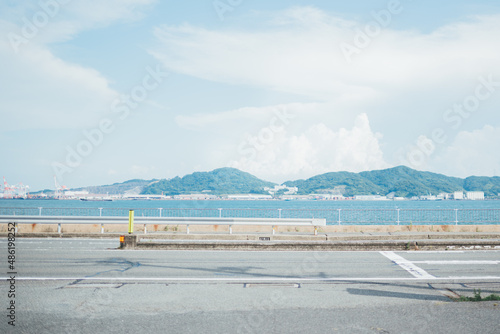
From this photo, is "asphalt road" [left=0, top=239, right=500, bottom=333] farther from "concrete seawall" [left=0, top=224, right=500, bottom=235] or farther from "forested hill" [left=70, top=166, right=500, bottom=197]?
"forested hill" [left=70, top=166, right=500, bottom=197]

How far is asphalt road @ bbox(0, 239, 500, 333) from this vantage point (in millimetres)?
6230

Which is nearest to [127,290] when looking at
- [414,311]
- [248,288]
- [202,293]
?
[202,293]

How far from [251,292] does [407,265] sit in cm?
554

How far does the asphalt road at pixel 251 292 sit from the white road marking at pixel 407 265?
5 cm

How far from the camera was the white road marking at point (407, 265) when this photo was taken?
34.2 feet

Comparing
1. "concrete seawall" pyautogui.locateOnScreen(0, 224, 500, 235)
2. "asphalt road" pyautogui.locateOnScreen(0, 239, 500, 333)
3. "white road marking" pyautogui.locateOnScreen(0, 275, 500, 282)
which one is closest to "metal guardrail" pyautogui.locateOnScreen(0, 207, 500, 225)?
"concrete seawall" pyautogui.locateOnScreen(0, 224, 500, 235)

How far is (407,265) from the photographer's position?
11797 millimetres

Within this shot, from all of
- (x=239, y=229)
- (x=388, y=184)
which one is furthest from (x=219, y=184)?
(x=239, y=229)

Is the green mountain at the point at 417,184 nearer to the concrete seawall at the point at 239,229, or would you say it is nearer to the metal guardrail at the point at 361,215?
the metal guardrail at the point at 361,215

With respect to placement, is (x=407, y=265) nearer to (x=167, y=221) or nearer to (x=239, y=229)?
(x=167, y=221)

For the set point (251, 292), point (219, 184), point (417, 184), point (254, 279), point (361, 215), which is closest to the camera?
point (251, 292)

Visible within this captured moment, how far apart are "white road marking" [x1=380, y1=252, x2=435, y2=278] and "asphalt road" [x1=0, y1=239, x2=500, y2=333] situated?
0.18 ft

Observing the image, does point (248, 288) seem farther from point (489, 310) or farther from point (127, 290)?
point (489, 310)

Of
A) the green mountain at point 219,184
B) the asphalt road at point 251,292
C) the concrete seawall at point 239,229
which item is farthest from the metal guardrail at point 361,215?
the green mountain at point 219,184
